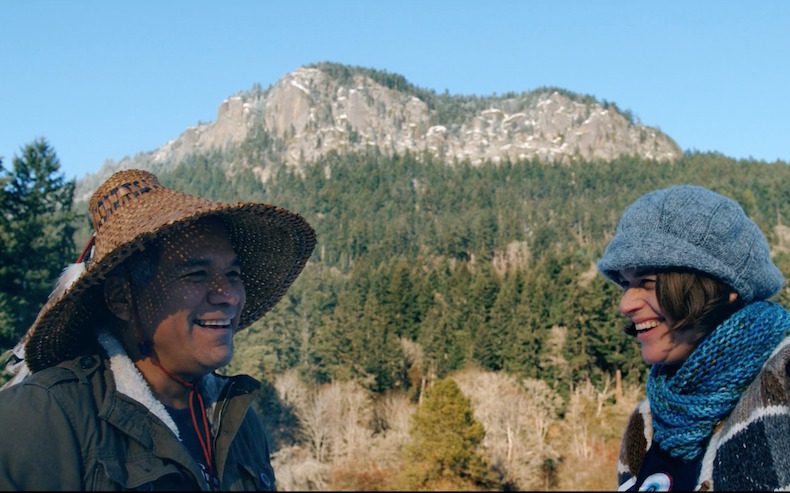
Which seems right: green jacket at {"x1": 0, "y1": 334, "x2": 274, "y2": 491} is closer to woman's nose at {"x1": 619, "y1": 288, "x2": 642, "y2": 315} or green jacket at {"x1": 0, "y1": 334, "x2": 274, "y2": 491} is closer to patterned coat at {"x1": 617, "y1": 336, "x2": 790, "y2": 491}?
woman's nose at {"x1": 619, "y1": 288, "x2": 642, "y2": 315}

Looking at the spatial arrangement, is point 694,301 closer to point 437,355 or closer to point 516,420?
point 516,420

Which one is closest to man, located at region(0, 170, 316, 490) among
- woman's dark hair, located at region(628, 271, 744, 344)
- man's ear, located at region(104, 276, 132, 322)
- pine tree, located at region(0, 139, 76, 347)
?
man's ear, located at region(104, 276, 132, 322)

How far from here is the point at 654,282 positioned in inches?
91.2

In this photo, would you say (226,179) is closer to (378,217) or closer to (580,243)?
(378,217)

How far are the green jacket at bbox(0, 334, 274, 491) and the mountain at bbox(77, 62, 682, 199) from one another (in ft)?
472

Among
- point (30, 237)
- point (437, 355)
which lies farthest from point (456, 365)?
point (30, 237)

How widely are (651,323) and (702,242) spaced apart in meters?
0.34

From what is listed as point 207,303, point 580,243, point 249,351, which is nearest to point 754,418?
point 207,303

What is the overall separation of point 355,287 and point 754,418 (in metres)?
51.4

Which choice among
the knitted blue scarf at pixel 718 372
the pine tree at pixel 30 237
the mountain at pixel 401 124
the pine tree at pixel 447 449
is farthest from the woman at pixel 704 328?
the mountain at pixel 401 124

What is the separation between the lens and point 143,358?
238 cm

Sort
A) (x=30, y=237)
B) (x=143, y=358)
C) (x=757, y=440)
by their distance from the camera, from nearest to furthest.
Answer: (x=757, y=440) < (x=143, y=358) < (x=30, y=237)

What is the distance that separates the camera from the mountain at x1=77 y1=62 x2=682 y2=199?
158m

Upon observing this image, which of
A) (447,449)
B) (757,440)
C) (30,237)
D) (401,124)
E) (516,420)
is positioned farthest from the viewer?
(401,124)
